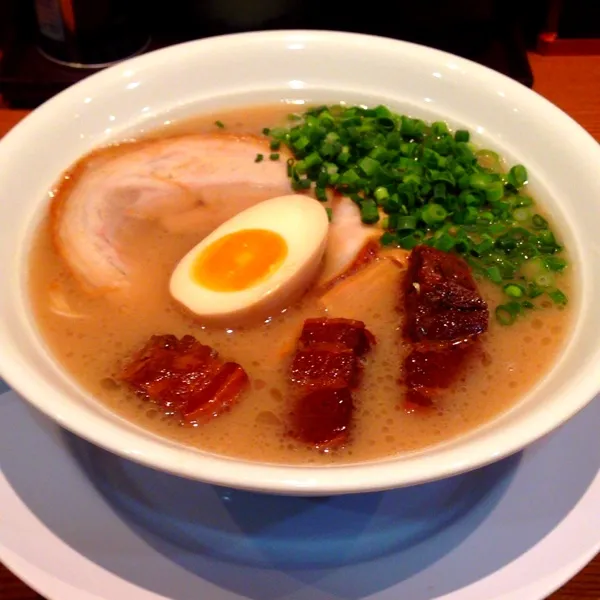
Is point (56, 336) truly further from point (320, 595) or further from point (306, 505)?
point (320, 595)

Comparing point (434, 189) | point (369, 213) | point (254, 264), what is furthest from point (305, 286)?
point (434, 189)

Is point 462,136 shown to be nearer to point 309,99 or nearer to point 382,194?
point 382,194

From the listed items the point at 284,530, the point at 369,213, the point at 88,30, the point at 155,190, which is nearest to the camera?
the point at 284,530

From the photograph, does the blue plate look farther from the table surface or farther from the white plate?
the table surface

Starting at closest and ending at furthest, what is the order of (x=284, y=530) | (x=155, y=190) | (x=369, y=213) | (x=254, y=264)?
(x=284, y=530), (x=254, y=264), (x=369, y=213), (x=155, y=190)

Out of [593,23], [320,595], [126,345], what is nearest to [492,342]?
[320,595]

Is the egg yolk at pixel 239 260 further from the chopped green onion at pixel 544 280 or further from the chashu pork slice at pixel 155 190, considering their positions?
the chopped green onion at pixel 544 280

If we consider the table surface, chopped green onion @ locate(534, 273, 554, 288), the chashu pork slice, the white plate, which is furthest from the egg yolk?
the table surface
